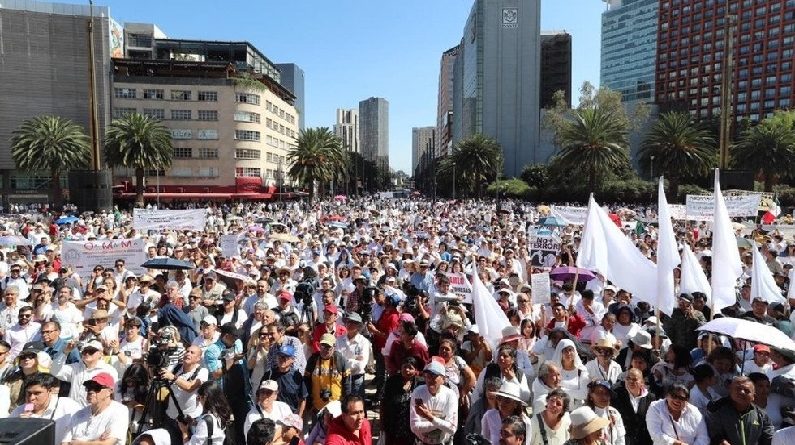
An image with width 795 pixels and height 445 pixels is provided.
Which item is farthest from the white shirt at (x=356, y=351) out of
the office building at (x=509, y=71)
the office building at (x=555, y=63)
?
the office building at (x=555, y=63)

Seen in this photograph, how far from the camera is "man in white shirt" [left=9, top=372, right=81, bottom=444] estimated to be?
4.45 m

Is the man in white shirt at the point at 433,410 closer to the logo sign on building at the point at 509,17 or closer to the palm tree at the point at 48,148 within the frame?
the palm tree at the point at 48,148

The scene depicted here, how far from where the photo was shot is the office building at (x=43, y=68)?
6556cm

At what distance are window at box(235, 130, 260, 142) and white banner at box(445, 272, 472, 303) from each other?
63.9 meters

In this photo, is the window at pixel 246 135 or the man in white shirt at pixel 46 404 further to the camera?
the window at pixel 246 135

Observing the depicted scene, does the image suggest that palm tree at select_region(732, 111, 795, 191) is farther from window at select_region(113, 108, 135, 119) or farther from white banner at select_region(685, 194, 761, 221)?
window at select_region(113, 108, 135, 119)

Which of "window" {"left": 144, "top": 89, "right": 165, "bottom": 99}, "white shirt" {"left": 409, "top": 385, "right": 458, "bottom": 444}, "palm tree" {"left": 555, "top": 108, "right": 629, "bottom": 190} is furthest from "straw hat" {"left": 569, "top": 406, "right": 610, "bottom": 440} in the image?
"window" {"left": 144, "top": 89, "right": 165, "bottom": 99}

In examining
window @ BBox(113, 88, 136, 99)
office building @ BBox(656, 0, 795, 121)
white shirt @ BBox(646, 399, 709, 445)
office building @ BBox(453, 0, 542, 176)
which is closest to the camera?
white shirt @ BBox(646, 399, 709, 445)

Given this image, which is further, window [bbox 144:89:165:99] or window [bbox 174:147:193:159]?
window [bbox 174:147:193:159]

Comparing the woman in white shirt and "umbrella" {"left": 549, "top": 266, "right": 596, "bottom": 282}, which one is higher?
"umbrella" {"left": 549, "top": 266, "right": 596, "bottom": 282}

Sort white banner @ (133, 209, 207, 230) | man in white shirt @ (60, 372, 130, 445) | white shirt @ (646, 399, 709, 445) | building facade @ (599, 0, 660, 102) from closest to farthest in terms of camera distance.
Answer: man in white shirt @ (60, 372, 130, 445)
white shirt @ (646, 399, 709, 445)
white banner @ (133, 209, 207, 230)
building facade @ (599, 0, 660, 102)

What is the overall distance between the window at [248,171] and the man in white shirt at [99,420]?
67.7 m

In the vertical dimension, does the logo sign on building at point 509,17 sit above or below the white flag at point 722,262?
above

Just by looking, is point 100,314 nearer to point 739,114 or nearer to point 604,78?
point 739,114
